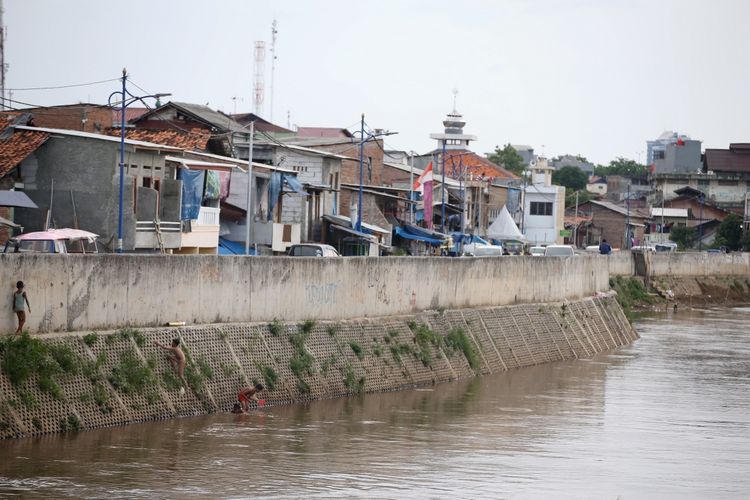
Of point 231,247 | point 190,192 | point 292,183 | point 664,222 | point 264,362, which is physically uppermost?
point 664,222

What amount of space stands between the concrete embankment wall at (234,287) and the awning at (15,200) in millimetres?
9179

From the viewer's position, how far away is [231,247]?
48156 mm

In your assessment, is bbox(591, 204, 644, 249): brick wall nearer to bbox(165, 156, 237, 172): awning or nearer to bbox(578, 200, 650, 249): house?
bbox(578, 200, 650, 249): house

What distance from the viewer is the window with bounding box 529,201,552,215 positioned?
338 feet

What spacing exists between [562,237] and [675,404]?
72.1m

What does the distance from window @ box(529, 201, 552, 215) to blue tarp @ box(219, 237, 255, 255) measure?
5712 cm

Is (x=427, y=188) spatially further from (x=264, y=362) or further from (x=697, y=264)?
(x=264, y=362)

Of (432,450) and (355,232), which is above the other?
(355,232)

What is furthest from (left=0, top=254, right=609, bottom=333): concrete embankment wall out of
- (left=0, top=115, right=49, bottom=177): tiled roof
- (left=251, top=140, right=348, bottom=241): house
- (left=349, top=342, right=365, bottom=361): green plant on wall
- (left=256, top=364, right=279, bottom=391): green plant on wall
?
(left=251, top=140, right=348, bottom=241): house

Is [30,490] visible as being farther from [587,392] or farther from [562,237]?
[562,237]

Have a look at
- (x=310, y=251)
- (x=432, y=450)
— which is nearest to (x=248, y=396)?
(x=432, y=450)

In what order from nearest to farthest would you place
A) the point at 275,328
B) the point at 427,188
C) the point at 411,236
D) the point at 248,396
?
1. the point at 248,396
2. the point at 275,328
3. the point at 427,188
4. the point at 411,236

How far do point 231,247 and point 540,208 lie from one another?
58.2m

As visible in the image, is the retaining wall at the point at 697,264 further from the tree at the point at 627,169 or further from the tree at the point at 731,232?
the tree at the point at 627,169
